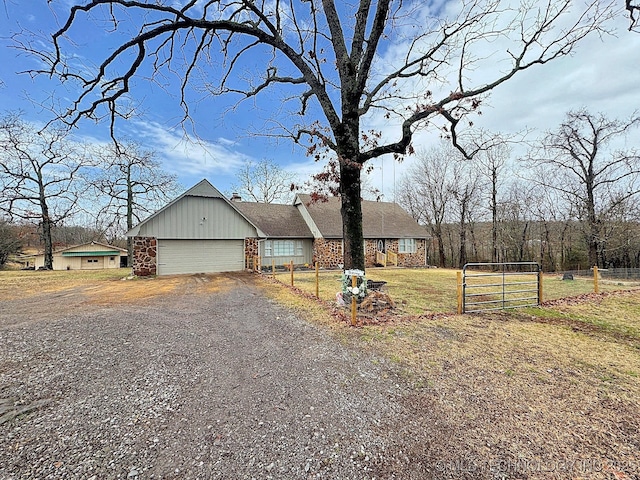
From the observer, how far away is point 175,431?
2453 millimetres

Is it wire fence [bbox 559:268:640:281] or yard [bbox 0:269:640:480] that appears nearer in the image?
yard [bbox 0:269:640:480]

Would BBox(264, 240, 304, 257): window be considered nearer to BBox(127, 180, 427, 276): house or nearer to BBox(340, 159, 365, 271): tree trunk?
BBox(127, 180, 427, 276): house

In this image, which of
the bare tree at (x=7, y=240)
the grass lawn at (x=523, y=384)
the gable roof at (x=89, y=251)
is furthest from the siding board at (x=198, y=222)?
the gable roof at (x=89, y=251)

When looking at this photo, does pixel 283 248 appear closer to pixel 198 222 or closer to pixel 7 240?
pixel 198 222

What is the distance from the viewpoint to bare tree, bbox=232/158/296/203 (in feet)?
99.5

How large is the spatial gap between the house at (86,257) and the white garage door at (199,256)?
63.0 feet

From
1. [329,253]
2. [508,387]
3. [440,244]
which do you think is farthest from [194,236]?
[440,244]

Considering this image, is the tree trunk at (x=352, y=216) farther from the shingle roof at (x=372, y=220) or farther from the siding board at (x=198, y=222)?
the shingle roof at (x=372, y=220)

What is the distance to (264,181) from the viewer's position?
30.6 metres

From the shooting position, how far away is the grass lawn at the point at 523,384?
219cm

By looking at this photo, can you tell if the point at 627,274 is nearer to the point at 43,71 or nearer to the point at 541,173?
the point at 541,173

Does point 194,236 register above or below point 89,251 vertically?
above

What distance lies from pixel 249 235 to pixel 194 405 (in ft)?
45.4

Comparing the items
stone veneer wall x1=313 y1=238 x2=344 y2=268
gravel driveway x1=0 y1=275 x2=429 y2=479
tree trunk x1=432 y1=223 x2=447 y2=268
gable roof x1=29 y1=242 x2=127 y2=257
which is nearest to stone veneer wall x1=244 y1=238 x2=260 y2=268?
stone veneer wall x1=313 y1=238 x2=344 y2=268
